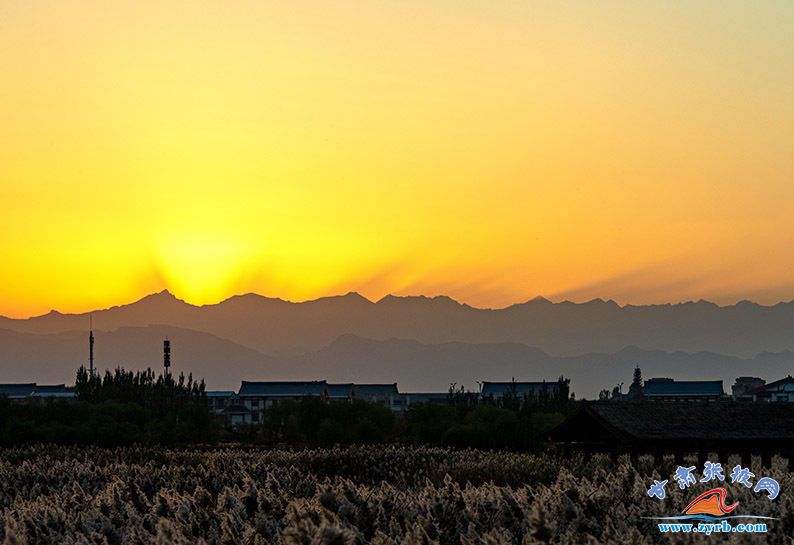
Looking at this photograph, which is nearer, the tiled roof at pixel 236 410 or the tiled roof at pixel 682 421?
the tiled roof at pixel 682 421

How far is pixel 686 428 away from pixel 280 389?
15679cm

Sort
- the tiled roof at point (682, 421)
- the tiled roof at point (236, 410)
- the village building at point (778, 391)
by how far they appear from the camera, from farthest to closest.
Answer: the tiled roof at point (236, 410) < the village building at point (778, 391) < the tiled roof at point (682, 421)

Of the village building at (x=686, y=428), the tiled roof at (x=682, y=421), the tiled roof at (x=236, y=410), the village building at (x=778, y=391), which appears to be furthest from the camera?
the tiled roof at (x=236, y=410)

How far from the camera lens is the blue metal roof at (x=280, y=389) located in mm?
181000

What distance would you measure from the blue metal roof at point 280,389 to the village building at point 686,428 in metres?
149

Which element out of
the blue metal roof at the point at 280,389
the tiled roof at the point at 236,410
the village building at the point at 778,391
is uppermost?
the blue metal roof at the point at 280,389

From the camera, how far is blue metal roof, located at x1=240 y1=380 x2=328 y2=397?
594 ft

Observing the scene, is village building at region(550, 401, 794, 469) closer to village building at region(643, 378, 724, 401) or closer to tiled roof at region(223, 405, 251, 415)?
village building at region(643, 378, 724, 401)

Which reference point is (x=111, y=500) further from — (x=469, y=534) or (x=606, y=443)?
(x=606, y=443)

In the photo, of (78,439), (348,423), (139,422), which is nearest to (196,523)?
(78,439)

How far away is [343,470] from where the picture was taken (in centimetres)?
4022

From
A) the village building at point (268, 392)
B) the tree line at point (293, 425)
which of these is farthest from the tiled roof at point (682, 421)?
the village building at point (268, 392)

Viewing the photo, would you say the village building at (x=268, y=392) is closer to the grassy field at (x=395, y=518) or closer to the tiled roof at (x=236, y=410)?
the tiled roof at (x=236, y=410)

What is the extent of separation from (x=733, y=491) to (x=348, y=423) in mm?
63735
